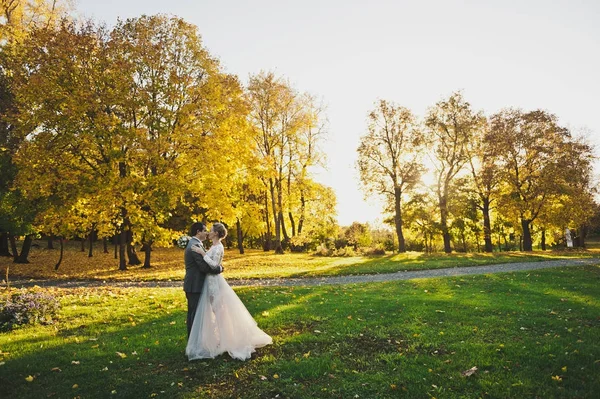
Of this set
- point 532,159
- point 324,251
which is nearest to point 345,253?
point 324,251

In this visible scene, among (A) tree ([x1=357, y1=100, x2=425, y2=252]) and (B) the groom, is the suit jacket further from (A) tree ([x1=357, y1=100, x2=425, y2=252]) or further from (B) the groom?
(A) tree ([x1=357, y1=100, x2=425, y2=252])

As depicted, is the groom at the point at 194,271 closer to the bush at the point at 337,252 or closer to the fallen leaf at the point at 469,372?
the fallen leaf at the point at 469,372

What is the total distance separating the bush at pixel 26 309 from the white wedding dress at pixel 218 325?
5496 millimetres

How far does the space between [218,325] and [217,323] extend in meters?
0.04

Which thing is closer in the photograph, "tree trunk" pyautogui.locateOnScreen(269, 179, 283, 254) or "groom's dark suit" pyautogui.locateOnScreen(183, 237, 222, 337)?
"groom's dark suit" pyautogui.locateOnScreen(183, 237, 222, 337)

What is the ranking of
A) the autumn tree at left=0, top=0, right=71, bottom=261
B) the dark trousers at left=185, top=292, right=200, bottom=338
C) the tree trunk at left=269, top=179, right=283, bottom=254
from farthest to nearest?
the tree trunk at left=269, top=179, right=283, bottom=254 < the autumn tree at left=0, top=0, right=71, bottom=261 < the dark trousers at left=185, top=292, right=200, bottom=338

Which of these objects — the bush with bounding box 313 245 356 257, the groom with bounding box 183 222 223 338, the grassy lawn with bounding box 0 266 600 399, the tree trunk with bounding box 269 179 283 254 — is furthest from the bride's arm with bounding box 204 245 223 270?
the tree trunk with bounding box 269 179 283 254

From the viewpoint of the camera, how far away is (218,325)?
7.62 m

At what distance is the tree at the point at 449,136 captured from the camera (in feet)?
121

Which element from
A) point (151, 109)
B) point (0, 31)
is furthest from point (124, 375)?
point (0, 31)

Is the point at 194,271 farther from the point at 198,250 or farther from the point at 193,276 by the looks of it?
the point at 198,250

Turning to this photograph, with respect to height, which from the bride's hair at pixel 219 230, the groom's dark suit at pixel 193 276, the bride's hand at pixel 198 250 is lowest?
the groom's dark suit at pixel 193 276

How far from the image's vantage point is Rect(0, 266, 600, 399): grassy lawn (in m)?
6.08

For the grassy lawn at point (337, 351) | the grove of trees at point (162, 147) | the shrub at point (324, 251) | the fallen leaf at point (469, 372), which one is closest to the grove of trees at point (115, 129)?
the grove of trees at point (162, 147)
